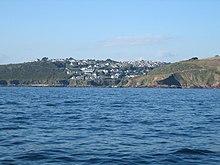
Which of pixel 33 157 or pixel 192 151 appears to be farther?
pixel 192 151

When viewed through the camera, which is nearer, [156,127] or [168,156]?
[168,156]

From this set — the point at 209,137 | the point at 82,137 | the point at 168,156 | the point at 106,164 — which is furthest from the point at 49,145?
the point at 209,137

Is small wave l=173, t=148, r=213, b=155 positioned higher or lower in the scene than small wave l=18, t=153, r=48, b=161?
lower

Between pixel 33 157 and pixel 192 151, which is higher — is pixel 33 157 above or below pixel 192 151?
above

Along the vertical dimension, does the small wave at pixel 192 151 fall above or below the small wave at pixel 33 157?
below

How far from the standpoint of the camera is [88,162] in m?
20.4

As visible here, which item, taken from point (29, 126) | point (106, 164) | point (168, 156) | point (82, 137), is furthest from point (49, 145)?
point (29, 126)

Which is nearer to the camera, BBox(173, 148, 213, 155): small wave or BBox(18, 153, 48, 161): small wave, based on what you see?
BBox(18, 153, 48, 161): small wave

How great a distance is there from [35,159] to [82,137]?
25.1 ft

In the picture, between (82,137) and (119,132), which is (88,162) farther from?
(119,132)

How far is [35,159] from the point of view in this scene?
20.9 meters

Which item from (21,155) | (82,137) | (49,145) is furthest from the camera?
(82,137)

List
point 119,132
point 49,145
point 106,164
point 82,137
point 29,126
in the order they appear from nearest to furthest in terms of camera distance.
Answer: point 106,164 < point 49,145 < point 82,137 < point 119,132 < point 29,126

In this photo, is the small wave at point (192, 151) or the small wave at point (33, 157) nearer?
the small wave at point (33, 157)
